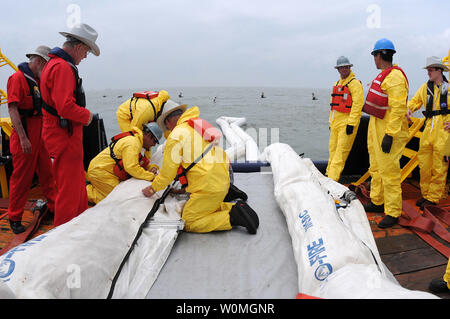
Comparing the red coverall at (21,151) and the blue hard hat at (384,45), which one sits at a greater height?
the blue hard hat at (384,45)

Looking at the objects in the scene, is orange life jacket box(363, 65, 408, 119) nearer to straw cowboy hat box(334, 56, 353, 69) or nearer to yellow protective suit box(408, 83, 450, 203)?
yellow protective suit box(408, 83, 450, 203)

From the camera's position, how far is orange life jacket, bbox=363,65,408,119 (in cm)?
281

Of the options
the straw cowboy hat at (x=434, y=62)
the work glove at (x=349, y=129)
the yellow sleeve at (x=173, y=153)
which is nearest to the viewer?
the yellow sleeve at (x=173, y=153)

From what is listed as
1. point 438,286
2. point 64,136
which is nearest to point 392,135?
point 438,286

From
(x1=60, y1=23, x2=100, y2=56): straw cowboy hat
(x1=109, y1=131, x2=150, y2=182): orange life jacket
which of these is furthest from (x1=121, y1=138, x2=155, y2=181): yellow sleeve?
(x1=60, y1=23, x2=100, y2=56): straw cowboy hat

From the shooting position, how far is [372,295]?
3.84 feet

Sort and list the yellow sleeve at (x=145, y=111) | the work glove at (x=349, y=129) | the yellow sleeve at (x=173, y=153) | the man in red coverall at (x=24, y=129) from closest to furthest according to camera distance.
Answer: the yellow sleeve at (x=173, y=153)
the man in red coverall at (x=24, y=129)
the yellow sleeve at (x=145, y=111)
the work glove at (x=349, y=129)

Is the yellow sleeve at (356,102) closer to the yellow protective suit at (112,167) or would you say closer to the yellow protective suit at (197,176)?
the yellow protective suit at (197,176)

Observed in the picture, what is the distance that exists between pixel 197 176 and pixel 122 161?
109 cm

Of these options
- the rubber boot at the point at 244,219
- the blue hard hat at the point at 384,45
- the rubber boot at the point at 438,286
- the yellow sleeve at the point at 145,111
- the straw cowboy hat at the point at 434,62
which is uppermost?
the blue hard hat at the point at 384,45

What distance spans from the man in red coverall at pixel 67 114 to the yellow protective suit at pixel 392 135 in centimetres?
261

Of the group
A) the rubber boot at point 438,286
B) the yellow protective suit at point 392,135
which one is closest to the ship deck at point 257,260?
the rubber boot at point 438,286

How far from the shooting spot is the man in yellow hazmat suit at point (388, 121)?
271cm
